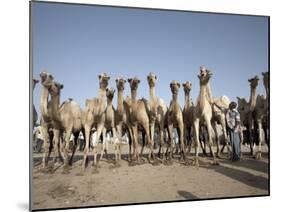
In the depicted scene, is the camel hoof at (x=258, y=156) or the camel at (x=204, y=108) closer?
the camel at (x=204, y=108)

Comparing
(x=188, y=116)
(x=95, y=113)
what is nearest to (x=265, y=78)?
(x=188, y=116)

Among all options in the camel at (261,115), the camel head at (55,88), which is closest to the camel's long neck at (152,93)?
the camel head at (55,88)

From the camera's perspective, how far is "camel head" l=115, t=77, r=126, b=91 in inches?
→ 189

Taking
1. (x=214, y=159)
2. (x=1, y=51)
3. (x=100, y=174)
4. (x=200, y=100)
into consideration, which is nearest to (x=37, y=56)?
(x=1, y=51)

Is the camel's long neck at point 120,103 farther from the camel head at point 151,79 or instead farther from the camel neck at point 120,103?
the camel head at point 151,79

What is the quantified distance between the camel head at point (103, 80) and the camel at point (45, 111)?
0.49 metres

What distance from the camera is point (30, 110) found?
4.47 m

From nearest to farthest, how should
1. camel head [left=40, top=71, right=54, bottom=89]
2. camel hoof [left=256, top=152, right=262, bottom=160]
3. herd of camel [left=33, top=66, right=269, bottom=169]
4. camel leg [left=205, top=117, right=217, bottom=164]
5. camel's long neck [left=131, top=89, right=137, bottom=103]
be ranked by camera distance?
1. camel head [left=40, top=71, right=54, bottom=89]
2. herd of camel [left=33, top=66, right=269, bottom=169]
3. camel's long neck [left=131, top=89, right=137, bottom=103]
4. camel leg [left=205, top=117, right=217, bottom=164]
5. camel hoof [left=256, top=152, right=262, bottom=160]

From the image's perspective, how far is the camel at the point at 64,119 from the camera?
15.1 ft

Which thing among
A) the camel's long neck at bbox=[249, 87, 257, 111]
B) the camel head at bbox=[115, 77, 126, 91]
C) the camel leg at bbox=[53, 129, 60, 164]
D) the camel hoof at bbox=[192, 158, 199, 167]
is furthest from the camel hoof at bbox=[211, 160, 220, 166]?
the camel leg at bbox=[53, 129, 60, 164]

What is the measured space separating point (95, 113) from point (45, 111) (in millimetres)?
510

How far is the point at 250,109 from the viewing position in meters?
5.21

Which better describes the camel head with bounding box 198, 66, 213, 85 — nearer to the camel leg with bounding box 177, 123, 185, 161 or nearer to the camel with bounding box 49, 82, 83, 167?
the camel leg with bounding box 177, 123, 185, 161

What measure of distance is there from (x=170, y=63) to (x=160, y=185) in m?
1.27
